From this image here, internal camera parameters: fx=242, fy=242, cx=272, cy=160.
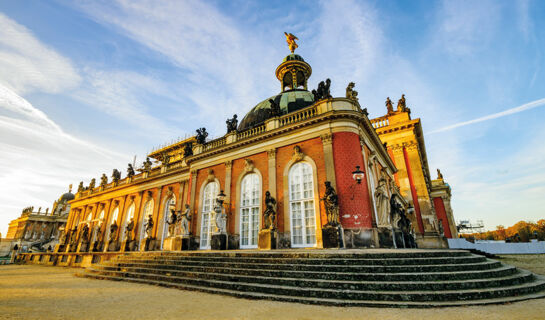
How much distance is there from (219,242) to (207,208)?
3.46 metres

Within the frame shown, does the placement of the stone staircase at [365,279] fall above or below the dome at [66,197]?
below

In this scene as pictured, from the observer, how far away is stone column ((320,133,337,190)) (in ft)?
38.2

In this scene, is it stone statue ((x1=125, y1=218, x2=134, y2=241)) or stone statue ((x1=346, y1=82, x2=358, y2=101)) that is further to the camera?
stone statue ((x1=125, y1=218, x2=134, y2=241))

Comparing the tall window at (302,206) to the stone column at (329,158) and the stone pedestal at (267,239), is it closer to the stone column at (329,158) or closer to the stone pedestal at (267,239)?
the stone pedestal at (267,239)

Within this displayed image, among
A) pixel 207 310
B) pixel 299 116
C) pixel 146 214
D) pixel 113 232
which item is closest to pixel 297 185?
pixel 299 116

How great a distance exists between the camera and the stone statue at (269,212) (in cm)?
1212

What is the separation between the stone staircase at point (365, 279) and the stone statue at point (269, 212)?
3.62 metres

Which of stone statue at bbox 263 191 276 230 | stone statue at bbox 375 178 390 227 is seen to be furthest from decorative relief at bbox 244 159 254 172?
stone statue at bbox 375 178 390 227

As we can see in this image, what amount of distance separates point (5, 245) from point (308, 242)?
73.0 m

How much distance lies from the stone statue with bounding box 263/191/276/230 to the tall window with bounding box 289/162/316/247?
0.94m

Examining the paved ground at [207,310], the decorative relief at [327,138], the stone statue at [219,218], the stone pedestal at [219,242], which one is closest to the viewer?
the paved ground at [207,310]

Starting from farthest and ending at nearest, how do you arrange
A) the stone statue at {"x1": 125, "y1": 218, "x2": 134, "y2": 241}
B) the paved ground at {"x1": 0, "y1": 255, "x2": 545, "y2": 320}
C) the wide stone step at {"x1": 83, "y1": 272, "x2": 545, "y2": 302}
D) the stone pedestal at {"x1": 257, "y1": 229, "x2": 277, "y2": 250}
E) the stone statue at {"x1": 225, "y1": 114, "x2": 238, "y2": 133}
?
1. the stone statue at {"x1": 125, "y1": 218, "x2": 134, "y2": 241}
2. the stone statue at {"x1": 225, "y1": 114, "x2": 238, "y2": 133}
3. the stone pedestal at {"x1": 257, "y1": 229, "x2": 277, "y2": 250}
4. the wide stone step at {"x1": 83, "y1": 272, "x2": 545, "y2": 302}
5. the paved ground at {"x1": 0, "y1": 255, "x2": 545, "y2": 320}

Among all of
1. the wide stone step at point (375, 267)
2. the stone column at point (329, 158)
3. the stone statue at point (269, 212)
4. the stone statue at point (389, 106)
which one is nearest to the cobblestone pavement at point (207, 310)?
the wide stone step at point (375, 267)

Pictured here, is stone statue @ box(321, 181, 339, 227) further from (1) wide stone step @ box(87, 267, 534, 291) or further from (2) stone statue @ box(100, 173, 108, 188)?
(2) stone statue @ box(100, 173, 108, 188)
